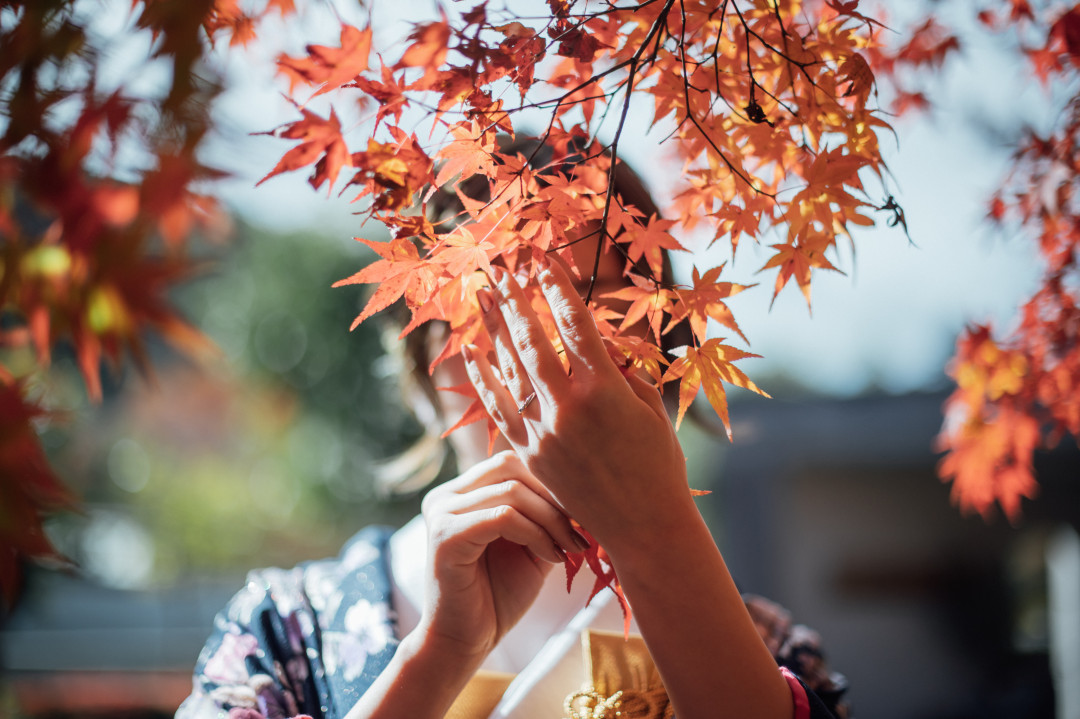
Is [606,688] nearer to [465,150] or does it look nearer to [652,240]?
[652,240]

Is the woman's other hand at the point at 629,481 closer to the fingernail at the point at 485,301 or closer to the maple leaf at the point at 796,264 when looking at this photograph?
the fingernail at the point at 485,301

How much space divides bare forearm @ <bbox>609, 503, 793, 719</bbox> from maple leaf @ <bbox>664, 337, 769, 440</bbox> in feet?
0.42


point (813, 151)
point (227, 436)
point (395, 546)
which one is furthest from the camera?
point (227, 436)

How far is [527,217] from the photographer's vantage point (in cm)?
65

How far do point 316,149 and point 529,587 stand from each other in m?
0.64

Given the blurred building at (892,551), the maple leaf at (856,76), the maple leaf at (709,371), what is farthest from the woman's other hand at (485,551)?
the blurred building at (892,551)

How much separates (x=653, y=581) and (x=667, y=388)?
869 millimetres

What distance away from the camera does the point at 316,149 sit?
0.61 m

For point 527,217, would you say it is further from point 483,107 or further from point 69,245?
point 69,245

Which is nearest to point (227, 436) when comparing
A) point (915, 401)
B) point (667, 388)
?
point (915, 401)

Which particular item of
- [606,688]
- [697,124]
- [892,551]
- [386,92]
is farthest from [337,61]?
[892,551]

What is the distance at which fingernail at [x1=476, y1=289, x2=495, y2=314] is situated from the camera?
667 mm

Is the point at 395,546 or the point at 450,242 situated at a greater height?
the point at 450,242

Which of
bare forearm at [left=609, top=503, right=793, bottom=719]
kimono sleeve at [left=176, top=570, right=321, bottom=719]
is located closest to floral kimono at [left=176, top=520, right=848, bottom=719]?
kimono sleeve at [left=176, top=570, right=321, bottom=719]
